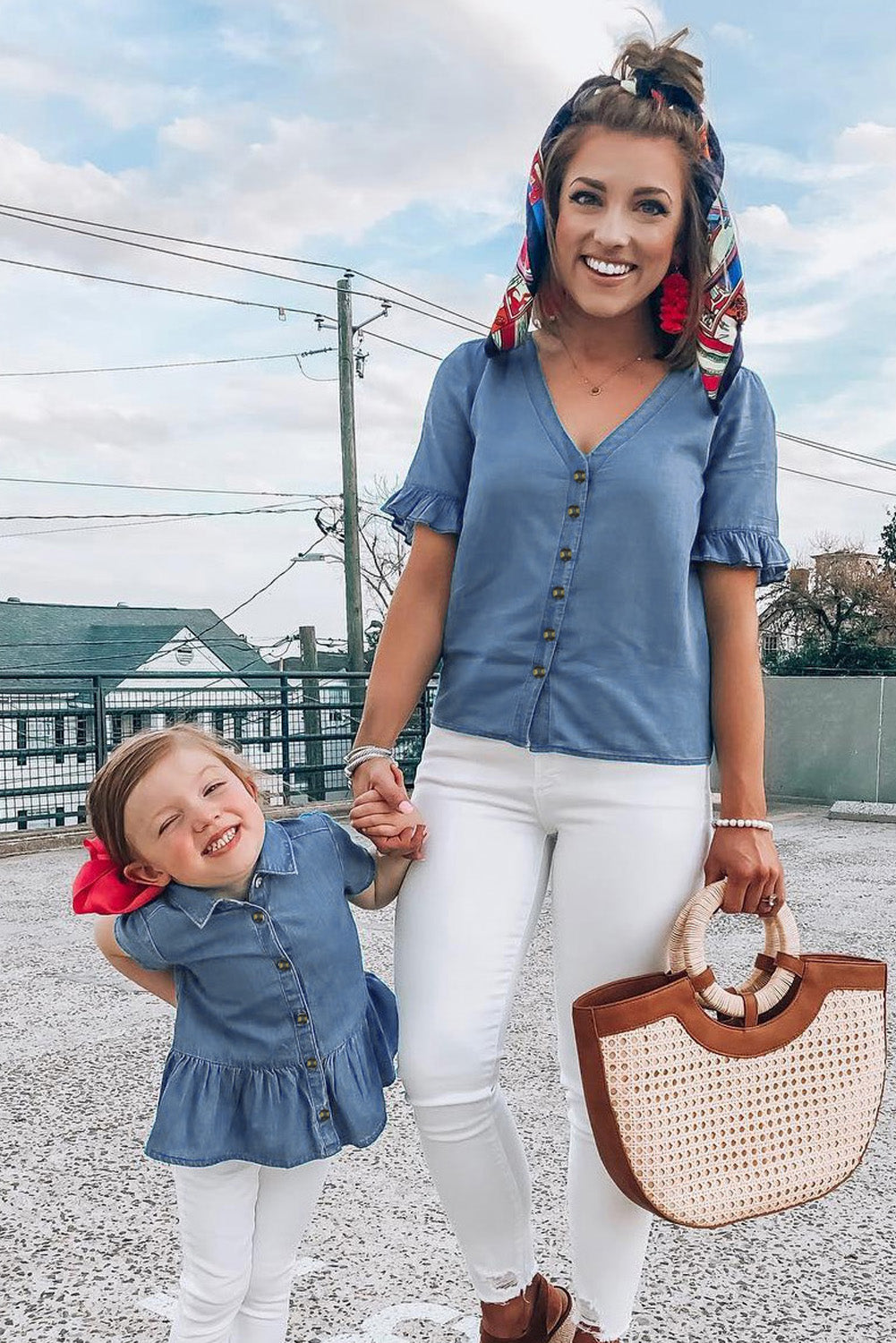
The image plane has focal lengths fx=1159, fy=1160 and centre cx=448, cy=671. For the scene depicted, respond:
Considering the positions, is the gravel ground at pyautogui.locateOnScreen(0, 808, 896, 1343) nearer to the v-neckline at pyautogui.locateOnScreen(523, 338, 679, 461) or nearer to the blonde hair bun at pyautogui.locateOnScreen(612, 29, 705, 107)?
the v-neckline at pyautogui.locateOnScreen(523, 338, 679, 461)

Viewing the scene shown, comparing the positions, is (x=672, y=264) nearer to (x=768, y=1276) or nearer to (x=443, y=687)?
(x=443, y=687)

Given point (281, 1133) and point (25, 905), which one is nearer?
point (281, 1133)

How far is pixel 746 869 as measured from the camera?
160 cm

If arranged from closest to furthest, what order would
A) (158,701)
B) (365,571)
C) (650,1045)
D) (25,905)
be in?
(650,1045)
(25,905)
(158,701)
(365,571)

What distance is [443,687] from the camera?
1.76 meters

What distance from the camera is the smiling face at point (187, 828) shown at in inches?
59.2

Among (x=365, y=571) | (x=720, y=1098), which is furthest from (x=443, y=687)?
Answer: (x=365, y=571)

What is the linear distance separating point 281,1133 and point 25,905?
197 inches

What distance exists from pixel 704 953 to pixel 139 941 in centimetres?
75

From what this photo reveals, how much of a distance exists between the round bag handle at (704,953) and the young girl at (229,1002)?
47 centimetres

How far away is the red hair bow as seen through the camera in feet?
5.00

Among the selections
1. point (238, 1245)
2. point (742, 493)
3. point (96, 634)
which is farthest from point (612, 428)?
point (96, 634)

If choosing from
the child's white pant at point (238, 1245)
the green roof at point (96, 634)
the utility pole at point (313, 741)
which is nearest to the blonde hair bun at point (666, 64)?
the child's white pant at point (238, 1245)

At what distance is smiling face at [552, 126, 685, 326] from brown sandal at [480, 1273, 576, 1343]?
1.45 meters
